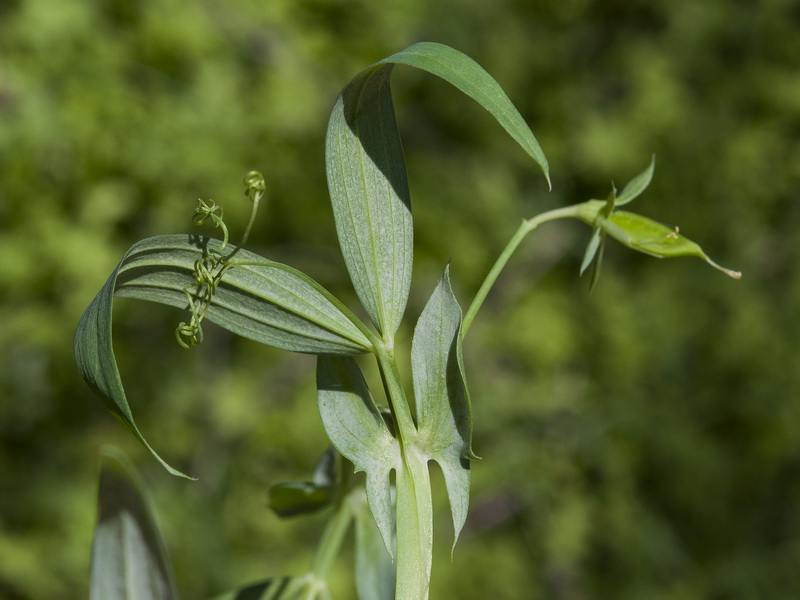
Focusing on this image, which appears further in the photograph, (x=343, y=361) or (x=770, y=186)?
(x=770, y=186)

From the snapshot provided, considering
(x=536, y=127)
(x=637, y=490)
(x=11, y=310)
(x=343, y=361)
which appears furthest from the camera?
(x=536, y=127)

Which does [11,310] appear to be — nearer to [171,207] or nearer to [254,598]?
[171,207]

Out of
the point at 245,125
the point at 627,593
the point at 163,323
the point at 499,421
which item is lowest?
the point at 627,593

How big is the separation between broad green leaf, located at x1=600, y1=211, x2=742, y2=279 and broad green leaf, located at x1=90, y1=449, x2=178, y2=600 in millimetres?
269

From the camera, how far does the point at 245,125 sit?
1233mm

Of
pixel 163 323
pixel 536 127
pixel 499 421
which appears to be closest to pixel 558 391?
pixel 499 421

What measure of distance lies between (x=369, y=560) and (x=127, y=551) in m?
0.13

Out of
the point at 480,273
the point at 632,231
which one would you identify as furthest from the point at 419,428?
the point at 480,273

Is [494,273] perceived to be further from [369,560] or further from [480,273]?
[480,273]

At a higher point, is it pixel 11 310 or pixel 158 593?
pixel 11 310

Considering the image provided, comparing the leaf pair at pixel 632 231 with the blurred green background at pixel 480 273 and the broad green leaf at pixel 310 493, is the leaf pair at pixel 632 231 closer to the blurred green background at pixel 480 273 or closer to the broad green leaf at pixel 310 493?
the broad green leaf at pixel 310 493

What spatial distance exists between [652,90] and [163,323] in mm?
979

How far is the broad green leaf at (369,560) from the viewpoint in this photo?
16.7 inches

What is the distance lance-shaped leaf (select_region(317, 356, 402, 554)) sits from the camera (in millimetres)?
324
